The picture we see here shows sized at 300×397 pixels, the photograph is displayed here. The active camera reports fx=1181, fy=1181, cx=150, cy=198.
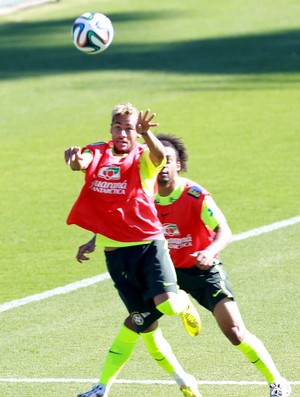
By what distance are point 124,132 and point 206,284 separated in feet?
4.33

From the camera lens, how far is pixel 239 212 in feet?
53.4

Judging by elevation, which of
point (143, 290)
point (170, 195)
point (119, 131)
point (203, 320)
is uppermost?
point (119, 131)

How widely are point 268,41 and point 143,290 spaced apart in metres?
21.3

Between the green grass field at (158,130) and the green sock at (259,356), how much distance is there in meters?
0.26

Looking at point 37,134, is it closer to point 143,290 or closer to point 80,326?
point 80,326

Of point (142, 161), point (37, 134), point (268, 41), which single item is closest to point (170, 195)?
point (142, 161)

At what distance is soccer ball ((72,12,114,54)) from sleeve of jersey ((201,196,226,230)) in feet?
12.0

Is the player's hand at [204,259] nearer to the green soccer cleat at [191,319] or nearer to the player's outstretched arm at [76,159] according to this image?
the green soccer cleat at [191,319]

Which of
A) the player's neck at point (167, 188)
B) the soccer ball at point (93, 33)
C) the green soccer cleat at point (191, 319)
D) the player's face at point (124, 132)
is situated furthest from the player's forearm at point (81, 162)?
the soccer ball at point (93, 33)

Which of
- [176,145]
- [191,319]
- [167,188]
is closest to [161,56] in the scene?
[176,145]

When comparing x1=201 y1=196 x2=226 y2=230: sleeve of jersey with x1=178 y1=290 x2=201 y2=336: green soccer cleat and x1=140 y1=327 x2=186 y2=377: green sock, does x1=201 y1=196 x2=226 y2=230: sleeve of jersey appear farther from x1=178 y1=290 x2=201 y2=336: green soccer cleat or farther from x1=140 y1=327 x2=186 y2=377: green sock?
x1=140 y1=327 x2=186 y2=377: green sock

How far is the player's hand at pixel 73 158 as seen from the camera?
8594 millimetres

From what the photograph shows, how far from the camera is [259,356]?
8.88m

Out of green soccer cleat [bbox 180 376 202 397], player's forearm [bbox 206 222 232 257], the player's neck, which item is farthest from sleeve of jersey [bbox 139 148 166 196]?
green soccer cleat [bbox 180 376 202 397]
